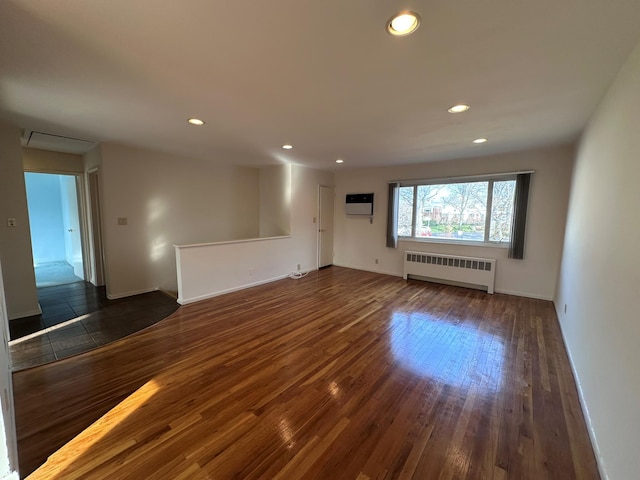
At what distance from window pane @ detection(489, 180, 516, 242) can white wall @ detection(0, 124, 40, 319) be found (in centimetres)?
689

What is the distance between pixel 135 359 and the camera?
2412 millimetres

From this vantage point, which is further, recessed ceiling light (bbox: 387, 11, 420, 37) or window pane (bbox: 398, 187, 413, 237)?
window pane (bbox: 398, 187, 413, 237)

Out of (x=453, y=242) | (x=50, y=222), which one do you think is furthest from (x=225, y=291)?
(x=50, y=222)

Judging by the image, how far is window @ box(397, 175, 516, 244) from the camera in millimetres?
4445

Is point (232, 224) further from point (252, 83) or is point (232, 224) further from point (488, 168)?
point (488, 168)

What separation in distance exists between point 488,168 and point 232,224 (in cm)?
512

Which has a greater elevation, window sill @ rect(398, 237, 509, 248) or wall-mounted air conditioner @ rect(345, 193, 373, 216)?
wall-mounted air conditioner @ rect(345, 193, 373, 216)

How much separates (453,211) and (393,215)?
114cm

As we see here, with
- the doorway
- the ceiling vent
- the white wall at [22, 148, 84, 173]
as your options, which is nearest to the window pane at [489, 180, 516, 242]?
the ceiling vent

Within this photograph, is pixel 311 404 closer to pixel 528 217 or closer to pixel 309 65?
pixel 309 65

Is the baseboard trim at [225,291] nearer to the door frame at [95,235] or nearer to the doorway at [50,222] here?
the door frame at [95,235]

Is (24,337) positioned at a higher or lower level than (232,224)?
lower

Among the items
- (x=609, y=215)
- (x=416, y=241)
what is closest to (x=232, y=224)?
(x=416, y=241)

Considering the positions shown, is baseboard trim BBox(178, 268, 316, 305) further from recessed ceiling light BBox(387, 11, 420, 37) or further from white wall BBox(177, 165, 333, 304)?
recessed ceiling light BBox(387, 11, 420, 37)
